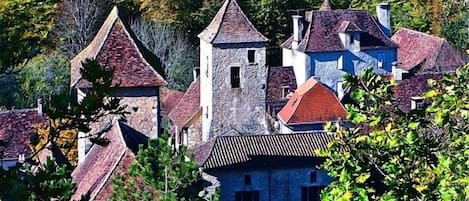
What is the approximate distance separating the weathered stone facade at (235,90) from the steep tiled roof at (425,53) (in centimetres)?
845

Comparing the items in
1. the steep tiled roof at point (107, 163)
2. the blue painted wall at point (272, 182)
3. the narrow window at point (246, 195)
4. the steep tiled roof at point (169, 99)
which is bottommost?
the narrow window at point (246, 195)

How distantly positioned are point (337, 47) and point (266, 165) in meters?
11.7

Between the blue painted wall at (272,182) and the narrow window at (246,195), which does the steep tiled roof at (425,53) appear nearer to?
the blue painted wall at (272,182)

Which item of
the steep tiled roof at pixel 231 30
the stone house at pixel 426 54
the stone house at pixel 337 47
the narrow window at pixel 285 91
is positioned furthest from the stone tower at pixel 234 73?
the stone house at pixel 426 54

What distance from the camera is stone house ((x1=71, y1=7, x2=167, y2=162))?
58.9ft

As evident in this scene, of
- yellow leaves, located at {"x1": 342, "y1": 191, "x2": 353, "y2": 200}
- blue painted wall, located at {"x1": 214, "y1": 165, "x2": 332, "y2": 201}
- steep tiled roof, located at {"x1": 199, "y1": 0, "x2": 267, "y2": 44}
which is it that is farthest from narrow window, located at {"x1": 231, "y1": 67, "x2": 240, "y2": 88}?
yellow leaves, located at {"x1": 342, "y1": 191, "x2": 353, "y2": 200}

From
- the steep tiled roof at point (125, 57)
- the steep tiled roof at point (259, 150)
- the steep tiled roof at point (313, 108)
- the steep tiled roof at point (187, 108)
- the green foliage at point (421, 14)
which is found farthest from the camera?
the green foliage at point (421, 14)

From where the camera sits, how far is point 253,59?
27781mm

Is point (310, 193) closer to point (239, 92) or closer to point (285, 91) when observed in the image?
point (239, 92)

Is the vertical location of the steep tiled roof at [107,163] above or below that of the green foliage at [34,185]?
below

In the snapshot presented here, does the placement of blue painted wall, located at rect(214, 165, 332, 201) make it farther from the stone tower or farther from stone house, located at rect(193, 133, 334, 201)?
the stone tower

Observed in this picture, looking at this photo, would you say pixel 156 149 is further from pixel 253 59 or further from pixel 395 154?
pixel 253 59

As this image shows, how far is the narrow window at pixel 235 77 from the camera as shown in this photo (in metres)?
28.0

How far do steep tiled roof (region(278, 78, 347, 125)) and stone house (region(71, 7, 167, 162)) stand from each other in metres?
10.1
